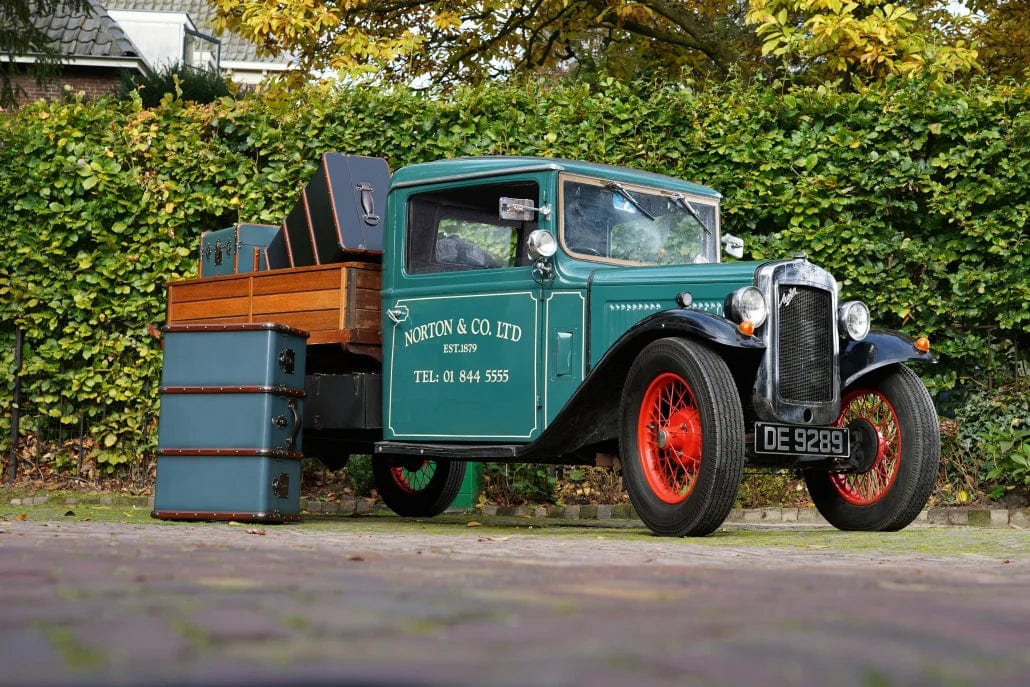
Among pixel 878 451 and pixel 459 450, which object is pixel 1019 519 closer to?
pixel 878 451

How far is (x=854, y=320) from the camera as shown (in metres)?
7.14

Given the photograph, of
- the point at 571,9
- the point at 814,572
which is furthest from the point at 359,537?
the point at 571,9

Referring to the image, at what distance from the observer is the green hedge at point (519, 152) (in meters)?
9.61

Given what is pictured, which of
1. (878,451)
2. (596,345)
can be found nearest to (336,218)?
(596,345)

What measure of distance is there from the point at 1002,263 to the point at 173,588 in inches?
300

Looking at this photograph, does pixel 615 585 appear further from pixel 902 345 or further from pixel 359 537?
pixel 902 345

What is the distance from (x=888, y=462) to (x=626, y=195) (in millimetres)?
2003

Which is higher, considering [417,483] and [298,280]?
[298,280]

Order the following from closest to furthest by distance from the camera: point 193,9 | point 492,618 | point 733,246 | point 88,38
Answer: point 492,618, point 733,246, point 88,38, point 193,9

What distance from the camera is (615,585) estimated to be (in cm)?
341

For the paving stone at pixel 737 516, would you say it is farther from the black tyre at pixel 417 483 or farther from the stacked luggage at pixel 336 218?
the stacked luggage at pixel 336 218

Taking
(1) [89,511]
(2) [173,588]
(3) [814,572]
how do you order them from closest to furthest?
(2) [173,588], (3) [814,572], (1) [89,511]

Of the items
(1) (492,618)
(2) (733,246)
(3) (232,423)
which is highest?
(2) (733,246)

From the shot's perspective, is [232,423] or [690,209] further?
[690,209]
